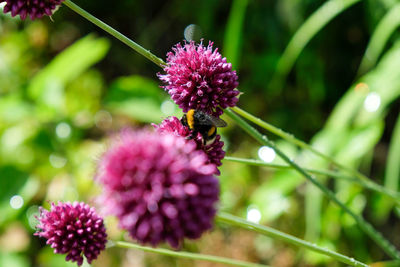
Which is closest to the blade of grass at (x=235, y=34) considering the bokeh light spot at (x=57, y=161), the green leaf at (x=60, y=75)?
the green leaf at (x=60, y=75)

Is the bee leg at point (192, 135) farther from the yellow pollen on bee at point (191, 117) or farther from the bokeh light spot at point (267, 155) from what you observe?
the bokeh light spot at point (267, 155)

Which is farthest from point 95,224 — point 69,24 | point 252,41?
point 69,24

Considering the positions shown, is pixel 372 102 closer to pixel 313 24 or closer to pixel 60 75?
pixel 313 24

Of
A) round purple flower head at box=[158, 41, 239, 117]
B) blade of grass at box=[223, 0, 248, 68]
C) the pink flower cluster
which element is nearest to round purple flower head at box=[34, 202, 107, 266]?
the pink flower cluster

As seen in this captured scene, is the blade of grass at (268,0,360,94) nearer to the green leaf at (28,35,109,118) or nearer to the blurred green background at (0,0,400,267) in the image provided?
the blurred green background at (0,0,400,267)

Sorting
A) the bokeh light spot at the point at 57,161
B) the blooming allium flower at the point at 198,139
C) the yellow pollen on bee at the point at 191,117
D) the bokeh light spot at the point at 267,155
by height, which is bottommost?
the blooming allium flower at the point at 198,139

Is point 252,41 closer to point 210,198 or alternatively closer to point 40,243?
point 40,243

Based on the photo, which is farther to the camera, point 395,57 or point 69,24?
point 69,24
